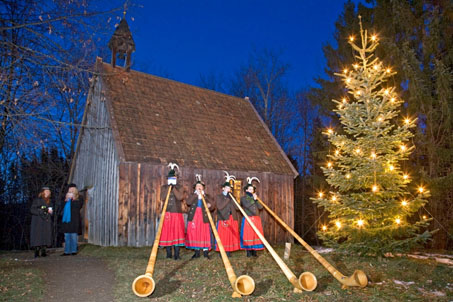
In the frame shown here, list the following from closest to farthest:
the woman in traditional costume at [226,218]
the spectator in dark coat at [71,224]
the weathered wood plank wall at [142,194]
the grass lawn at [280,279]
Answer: the grass lawn at [280,279] < the woman in traditional costume at [226,218] < the spectator in dark coat at [71,224] < the weathered wood plank wall at [142,194]

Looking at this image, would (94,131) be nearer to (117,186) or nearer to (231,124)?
(117,186)

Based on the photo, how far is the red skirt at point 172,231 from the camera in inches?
379

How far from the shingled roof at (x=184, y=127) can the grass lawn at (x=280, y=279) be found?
4.37 m

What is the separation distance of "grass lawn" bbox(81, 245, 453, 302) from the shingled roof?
437 cm

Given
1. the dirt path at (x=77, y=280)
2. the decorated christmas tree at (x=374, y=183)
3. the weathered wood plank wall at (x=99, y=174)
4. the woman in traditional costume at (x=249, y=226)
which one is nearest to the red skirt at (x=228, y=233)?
the woman in traditional costume at (x=249, y=226)

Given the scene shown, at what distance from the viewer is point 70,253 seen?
1148 centimetres

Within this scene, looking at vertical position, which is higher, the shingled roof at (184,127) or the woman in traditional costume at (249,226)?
the shingled roof at (184,127)

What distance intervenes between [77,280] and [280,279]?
13.2 ft

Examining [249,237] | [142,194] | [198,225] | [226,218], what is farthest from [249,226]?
[142,194]

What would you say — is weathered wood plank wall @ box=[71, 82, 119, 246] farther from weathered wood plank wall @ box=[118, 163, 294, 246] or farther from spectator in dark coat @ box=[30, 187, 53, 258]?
spectator in dark coat @ box=[30, 187, 53, 258]

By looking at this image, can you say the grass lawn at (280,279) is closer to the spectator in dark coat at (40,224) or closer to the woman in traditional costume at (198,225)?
the woman in traditional costume at (198,225)

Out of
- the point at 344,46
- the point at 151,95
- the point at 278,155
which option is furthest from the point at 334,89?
the point at 151,95

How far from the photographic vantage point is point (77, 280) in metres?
7.43

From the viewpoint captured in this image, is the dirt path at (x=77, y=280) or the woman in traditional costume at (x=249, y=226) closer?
the dirt path at (x=77, y=280)
